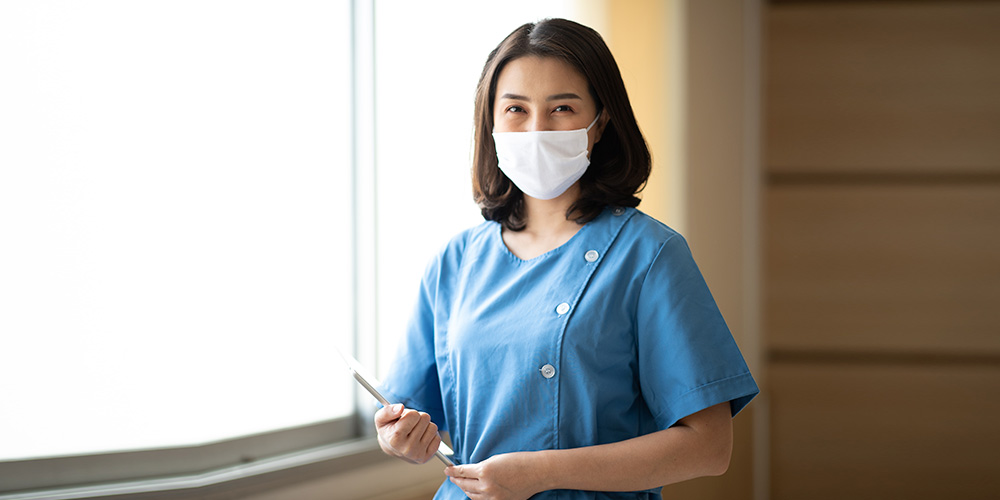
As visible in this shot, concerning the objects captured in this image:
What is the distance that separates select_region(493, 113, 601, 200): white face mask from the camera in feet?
2.99

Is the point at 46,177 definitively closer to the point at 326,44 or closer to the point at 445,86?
the point at 326,44

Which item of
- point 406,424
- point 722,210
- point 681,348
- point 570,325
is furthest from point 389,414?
point 722,210

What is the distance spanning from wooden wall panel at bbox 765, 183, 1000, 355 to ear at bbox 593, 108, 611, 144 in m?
0.99

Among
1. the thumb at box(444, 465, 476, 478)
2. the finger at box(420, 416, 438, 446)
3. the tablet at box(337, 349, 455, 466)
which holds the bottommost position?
the thumb at box(444, 465, 476, 478)

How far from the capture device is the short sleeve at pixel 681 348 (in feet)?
2.69

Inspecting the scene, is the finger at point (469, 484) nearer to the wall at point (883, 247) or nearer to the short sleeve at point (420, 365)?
the short sleeve at point (420, 365)

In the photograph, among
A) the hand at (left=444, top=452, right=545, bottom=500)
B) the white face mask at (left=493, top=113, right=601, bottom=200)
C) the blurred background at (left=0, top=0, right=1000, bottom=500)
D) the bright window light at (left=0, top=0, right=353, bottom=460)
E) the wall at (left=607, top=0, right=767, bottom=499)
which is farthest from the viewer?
the wall at (left=607, top=0, right=767, bottom=499)

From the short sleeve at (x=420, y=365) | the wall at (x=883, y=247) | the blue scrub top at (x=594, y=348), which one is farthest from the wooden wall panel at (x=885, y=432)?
the short sleeve at (x=420, y=365)

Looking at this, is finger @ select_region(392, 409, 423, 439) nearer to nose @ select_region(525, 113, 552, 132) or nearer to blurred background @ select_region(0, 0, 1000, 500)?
nose @ select_region(525, 113, 552, 132)

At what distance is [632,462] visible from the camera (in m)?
0.81

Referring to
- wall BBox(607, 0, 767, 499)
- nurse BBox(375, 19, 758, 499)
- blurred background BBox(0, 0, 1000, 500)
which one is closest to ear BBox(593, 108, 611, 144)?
nurse BBox(375, 19, 758, 499)

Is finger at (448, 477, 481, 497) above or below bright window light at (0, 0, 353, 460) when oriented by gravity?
below

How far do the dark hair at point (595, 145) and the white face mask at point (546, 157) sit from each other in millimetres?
37

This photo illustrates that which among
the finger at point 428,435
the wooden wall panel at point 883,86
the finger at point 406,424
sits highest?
the wooden wall panel at point 883,86
